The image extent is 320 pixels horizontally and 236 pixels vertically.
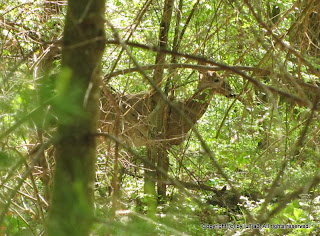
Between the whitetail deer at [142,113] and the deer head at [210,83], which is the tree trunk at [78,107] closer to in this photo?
the whitetail deer at [142,113]

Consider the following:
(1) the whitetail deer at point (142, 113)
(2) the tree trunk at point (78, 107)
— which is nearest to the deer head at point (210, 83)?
(1) the whitetail deer at point (142, 113)

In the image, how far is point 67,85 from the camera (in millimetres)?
1225

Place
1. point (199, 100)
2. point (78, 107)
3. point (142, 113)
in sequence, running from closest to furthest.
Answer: point (78, 107), point (142, 113), point (199, 100)

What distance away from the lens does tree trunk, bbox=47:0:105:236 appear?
48.8 inches

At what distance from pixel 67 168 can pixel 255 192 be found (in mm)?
6301

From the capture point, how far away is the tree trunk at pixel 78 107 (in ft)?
4.07

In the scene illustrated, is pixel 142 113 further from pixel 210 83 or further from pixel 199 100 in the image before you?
pixel 199 100

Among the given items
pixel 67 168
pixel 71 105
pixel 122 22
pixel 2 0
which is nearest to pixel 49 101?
pixel 71 105

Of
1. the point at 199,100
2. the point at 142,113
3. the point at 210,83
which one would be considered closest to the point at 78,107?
the point at 142,113

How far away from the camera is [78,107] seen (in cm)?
122

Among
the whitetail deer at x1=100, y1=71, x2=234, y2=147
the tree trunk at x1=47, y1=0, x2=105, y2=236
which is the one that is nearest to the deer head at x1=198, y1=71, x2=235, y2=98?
the whitetail deer at x1=100, y1=71, x2=234, y2=147

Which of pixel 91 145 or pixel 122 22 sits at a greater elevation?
pixel 122 22

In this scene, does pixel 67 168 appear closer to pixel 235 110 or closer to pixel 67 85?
pixel 67 85

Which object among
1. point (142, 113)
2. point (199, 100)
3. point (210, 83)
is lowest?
point (142, 113)
